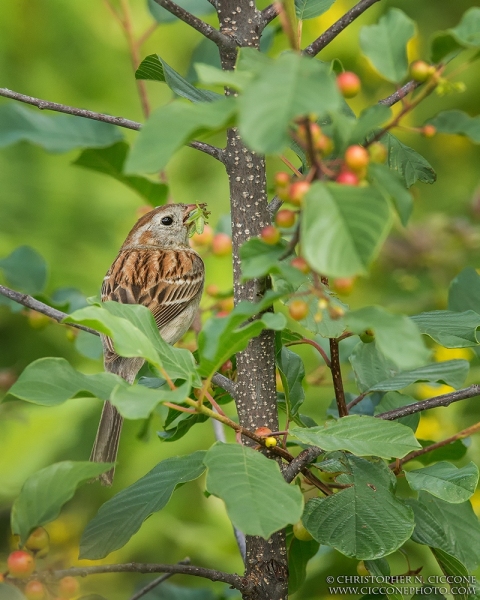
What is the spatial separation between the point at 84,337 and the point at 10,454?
131 cm

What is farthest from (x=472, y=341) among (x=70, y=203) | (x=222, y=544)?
(x=70, y=203)

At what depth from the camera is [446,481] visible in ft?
5.04

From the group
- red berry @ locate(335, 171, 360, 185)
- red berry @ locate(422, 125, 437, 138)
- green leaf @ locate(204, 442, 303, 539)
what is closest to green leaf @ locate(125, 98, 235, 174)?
red berry @ locate(335, 171, 360, 185)

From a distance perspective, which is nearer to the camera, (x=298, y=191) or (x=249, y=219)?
(x=298, y=191)

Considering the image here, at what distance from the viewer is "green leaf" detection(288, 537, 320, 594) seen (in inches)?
70.8

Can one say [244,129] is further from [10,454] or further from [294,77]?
[10,454]

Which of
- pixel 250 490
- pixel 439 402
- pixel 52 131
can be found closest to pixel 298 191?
pixel 250 490

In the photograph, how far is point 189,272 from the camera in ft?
11.4

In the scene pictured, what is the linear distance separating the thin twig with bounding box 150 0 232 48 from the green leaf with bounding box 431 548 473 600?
3.73 ft

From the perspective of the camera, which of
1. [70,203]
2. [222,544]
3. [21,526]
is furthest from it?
[70,203]

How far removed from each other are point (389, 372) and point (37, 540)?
0.90 meters

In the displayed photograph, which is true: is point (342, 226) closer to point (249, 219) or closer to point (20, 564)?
point (249, 219)

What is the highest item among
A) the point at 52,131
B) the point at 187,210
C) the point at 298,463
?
the point at 187,210

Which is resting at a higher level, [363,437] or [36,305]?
[36,305]
